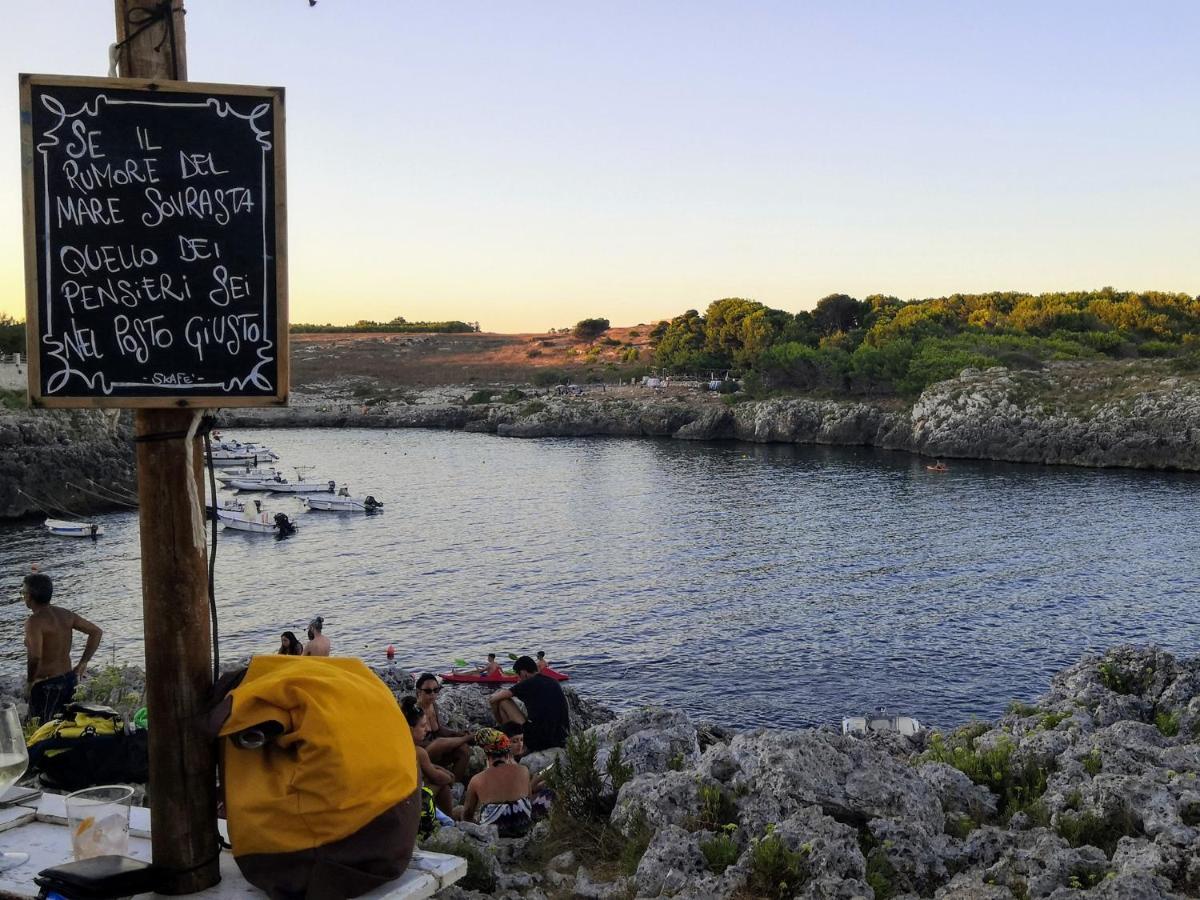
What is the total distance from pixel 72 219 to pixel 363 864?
2921mm

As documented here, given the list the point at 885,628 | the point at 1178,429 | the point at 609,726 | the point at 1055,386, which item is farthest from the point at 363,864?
the point at 1055,386

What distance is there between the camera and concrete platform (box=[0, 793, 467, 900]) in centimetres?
418

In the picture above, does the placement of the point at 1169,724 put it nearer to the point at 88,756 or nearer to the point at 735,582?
the point at 88,756

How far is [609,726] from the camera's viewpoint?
10781 mm

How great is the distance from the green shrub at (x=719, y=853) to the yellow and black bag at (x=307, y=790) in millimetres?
3199

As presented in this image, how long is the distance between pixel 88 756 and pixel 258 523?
44.3m

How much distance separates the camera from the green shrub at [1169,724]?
1227 cm

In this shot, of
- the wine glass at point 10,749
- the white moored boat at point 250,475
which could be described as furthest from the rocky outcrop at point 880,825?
the white moored boat at point 250,475

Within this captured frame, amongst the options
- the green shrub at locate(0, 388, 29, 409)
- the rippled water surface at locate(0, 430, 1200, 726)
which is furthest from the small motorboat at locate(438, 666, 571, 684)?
the green shrub at locate(0, 388, 29, 409)

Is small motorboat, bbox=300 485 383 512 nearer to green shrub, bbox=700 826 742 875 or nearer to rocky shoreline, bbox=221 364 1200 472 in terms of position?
rocky shoreline, bbox=221 364 1200 472

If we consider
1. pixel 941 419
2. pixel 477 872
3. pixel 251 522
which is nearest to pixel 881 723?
pixel 477 872

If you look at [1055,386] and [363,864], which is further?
[1055,386]

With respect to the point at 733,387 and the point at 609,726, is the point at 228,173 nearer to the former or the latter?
the point at 609,726

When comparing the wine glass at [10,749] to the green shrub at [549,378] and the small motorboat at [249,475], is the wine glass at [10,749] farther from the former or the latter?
the green shrub at [549,378]
